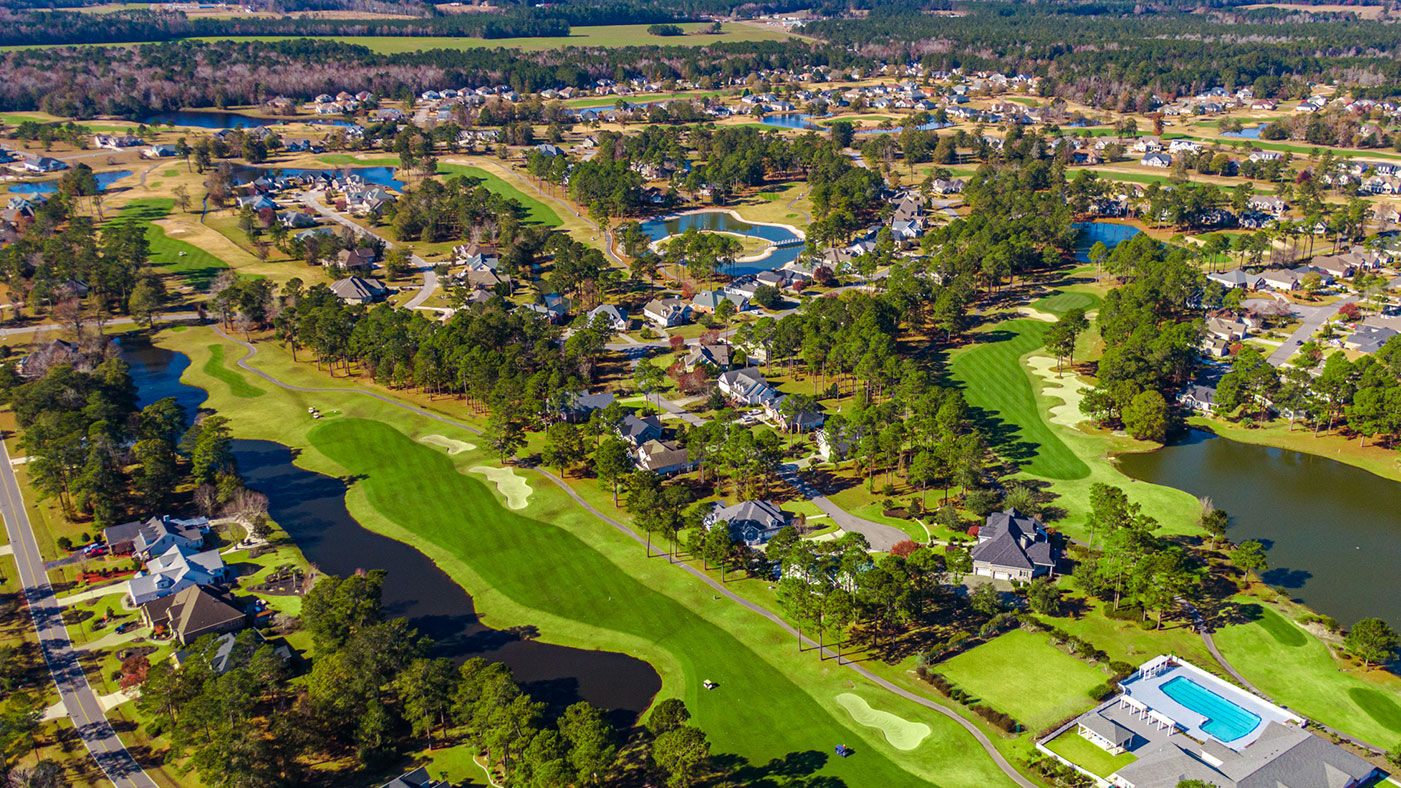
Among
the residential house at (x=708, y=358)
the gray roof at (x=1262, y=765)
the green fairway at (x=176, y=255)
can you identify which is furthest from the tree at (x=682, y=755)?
the green fairway at (x=176, y=255)

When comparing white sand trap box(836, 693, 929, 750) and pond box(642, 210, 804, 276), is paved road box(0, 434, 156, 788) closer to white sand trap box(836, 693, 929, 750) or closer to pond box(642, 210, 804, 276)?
white sand trap box(836, 693, 929, 750)

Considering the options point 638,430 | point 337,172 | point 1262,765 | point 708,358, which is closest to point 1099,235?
point 708,358

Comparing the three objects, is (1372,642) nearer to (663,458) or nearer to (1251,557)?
(1251,557)

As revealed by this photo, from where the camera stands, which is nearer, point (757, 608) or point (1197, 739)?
point (1197, 739)

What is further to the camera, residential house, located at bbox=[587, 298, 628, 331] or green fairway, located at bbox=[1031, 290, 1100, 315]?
green fairway, located at bbox=[1031, 290, 1100, 315]

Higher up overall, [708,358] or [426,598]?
[708,358]

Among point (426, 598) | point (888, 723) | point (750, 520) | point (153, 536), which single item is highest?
point (750, 520)

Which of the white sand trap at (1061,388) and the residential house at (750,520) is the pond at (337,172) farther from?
the residential house at (750,520)

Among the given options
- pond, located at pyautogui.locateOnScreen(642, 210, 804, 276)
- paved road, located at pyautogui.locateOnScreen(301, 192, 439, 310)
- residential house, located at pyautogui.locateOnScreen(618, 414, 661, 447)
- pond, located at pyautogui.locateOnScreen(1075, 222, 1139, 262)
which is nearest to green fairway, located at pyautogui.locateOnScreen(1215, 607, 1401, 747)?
residential house, located at pyautogui.locateOnScreen(618, 414, 661, 447)
